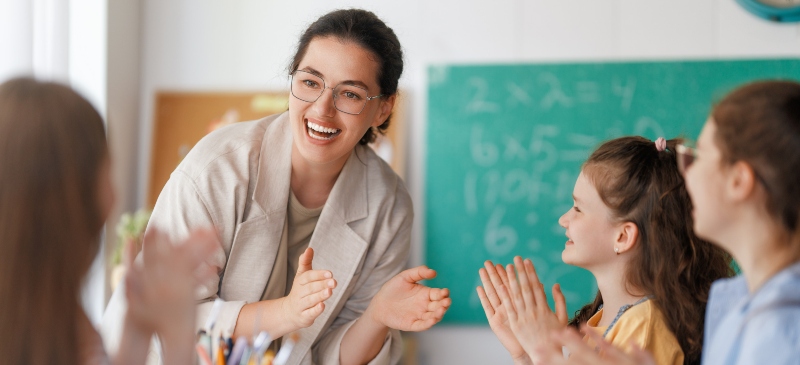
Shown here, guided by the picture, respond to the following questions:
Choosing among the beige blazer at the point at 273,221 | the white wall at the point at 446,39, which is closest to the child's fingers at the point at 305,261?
the beige blazer at the point at 273,221

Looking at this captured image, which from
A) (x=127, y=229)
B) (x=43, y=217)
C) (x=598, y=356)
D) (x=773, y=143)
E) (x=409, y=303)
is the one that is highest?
(x=773, y=143)

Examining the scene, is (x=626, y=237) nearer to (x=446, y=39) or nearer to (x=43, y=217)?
(x=43, y=217)

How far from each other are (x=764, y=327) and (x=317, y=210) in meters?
1.14

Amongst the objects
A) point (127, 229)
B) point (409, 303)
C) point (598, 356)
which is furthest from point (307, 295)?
point (127, 229)

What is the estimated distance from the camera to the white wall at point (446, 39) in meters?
3.31

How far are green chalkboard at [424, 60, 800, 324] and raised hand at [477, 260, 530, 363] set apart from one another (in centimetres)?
196

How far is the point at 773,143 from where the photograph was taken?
908mm

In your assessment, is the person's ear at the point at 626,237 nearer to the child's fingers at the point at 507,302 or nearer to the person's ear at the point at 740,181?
the child's fingers at the point at 507,302

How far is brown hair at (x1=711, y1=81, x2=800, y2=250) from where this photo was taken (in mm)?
903

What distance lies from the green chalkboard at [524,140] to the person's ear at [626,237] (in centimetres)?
180

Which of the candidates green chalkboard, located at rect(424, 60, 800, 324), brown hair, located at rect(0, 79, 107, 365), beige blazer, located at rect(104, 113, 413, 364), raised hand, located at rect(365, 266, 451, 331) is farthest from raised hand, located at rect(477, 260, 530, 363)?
green chalkboard, located at rect(424, 60, 800, 324)

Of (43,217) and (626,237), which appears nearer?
(43,217)

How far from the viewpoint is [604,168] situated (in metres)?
1.58

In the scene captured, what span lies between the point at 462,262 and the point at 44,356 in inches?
103
